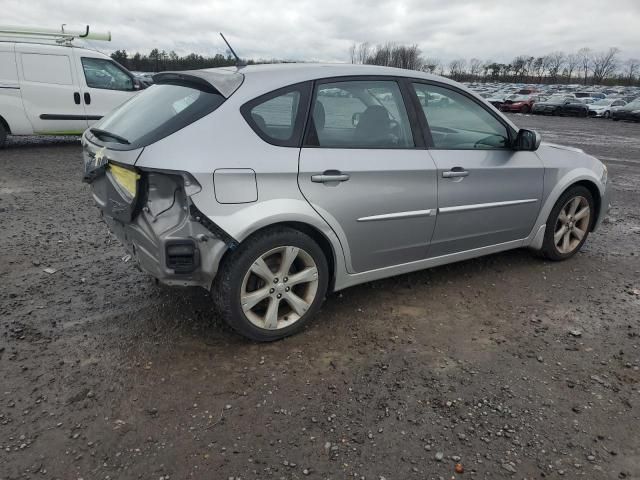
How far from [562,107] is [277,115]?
3331cm

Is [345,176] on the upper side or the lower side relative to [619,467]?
upper

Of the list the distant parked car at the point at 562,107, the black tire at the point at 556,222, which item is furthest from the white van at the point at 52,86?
the distant parked car at the point at 562,107

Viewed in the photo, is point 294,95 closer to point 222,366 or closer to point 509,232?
point 222,366

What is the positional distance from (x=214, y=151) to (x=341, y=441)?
161 cm

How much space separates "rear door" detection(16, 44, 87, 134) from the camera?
30.4 ft

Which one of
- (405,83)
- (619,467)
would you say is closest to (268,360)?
(619,467)

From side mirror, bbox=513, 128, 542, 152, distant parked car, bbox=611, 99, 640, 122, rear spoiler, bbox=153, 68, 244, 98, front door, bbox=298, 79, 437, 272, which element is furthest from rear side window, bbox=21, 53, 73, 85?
distant parked car, bbox=611, 99, 640, 122

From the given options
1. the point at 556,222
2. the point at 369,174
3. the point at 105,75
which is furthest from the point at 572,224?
the point at 105,75

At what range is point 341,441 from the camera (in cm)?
232

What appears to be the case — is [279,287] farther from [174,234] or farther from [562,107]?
[562,107]

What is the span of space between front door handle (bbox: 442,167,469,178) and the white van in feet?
28.7

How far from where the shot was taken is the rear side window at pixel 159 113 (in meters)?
2.77

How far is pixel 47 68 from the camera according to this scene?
30.9 feet

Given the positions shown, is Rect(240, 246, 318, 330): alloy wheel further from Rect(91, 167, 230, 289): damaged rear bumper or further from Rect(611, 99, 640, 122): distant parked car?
Rect(611, 99, 640, 122): distant parked car
